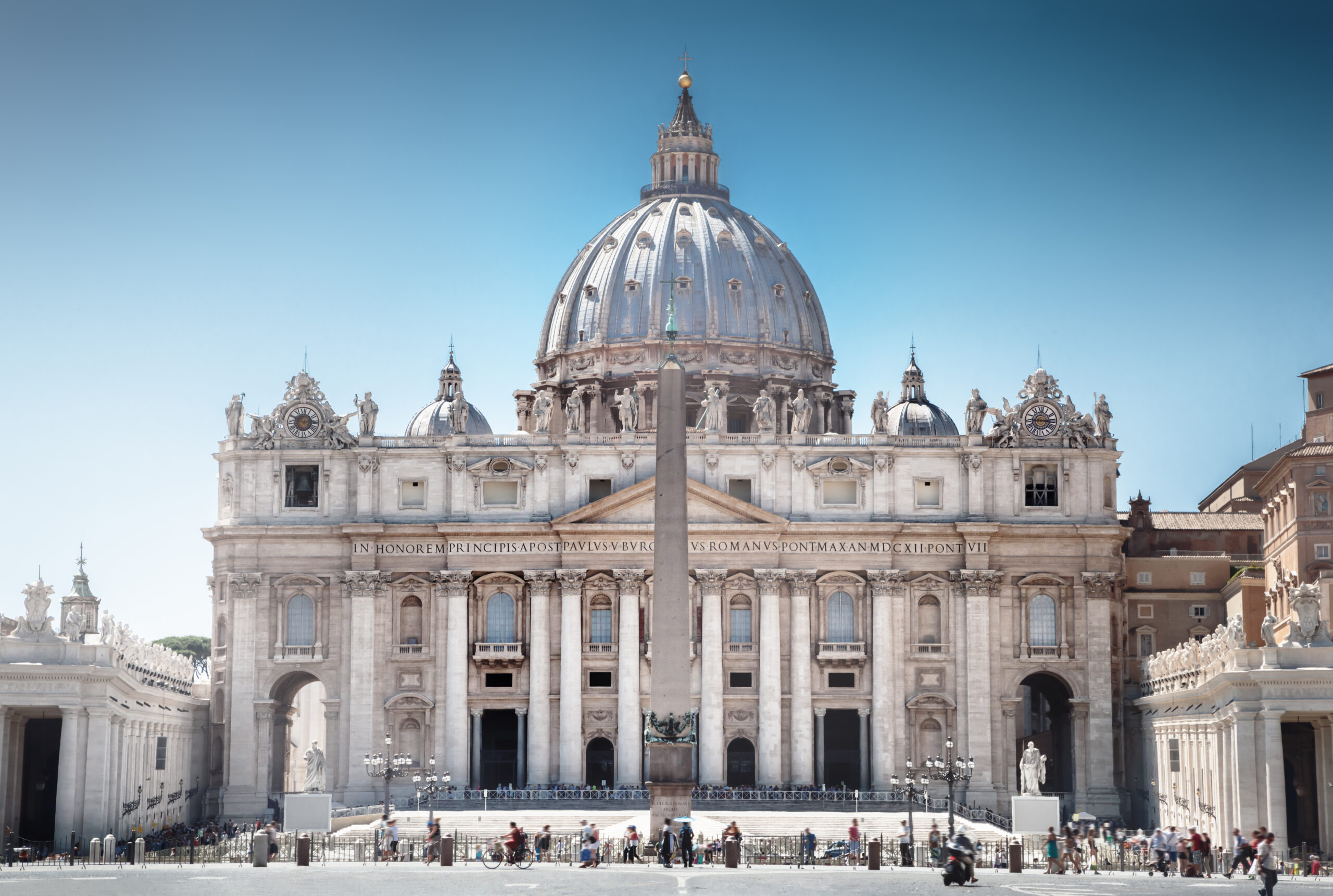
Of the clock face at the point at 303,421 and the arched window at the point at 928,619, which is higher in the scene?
the clock face at the point at 303,421

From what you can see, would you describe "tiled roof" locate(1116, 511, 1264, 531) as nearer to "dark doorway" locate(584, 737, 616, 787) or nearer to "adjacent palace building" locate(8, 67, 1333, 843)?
"adjacent palace building" locate(8, 67, 1333, 843)

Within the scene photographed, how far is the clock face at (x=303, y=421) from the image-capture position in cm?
11038

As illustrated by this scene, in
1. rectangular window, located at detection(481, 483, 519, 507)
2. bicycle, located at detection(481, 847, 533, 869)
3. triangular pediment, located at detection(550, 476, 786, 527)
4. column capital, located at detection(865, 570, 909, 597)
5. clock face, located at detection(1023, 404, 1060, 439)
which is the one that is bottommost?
bicycle, located at detection(481, 847, 533, 869)

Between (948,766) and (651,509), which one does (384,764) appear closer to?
(651,509)

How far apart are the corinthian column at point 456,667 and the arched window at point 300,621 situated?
615 cm

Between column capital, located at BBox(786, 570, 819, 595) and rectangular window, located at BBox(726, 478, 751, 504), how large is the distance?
4059mm

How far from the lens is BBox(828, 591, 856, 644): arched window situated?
10912 centimetres

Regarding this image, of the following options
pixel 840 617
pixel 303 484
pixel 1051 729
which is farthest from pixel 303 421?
pixel 1051 729

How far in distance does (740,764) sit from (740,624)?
6678mm

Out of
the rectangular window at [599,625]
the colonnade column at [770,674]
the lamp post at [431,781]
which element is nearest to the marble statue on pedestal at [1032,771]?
the colonnade column at [770,674]

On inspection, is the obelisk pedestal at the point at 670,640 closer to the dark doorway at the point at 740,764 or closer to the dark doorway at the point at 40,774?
the dark doorway at the point at 40,774

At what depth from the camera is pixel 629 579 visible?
10856 centimetres

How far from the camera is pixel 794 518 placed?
358 ft

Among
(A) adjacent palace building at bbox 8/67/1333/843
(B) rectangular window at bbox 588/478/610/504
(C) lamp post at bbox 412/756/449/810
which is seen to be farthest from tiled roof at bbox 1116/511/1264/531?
(C) lamp post at bbox 412/756/449/810
